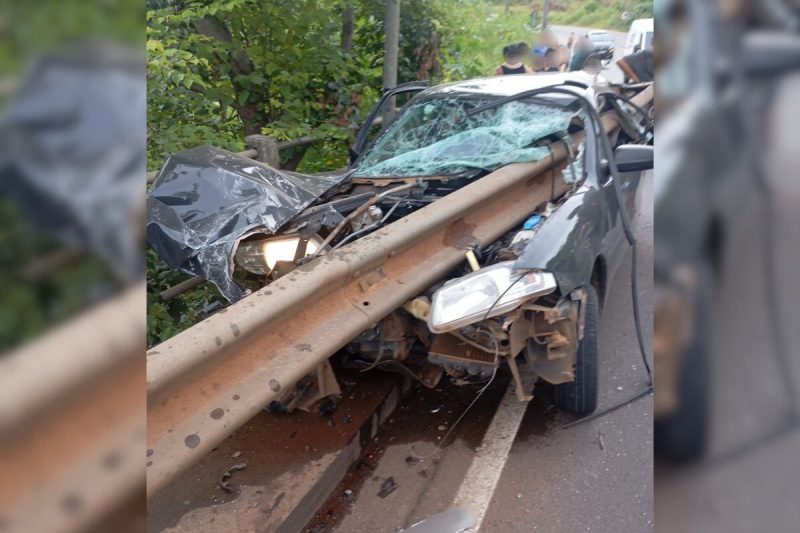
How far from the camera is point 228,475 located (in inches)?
129

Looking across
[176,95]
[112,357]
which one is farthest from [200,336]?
[176,95]

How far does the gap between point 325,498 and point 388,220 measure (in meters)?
1.70

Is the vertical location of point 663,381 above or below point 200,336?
above

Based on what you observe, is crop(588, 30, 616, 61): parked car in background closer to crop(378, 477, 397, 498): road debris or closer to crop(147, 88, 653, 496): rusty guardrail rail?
crop(147, 88, 653, 496): rusty guardrail rail

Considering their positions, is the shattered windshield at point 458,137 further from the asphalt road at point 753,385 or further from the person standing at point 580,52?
the asphalt road at point 753,385

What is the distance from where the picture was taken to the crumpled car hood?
12.4ft

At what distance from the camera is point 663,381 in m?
0.79

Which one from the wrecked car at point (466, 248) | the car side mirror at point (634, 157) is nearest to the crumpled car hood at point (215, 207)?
the wrecked car at point (466, 248)

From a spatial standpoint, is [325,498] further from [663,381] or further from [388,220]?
[663,381]

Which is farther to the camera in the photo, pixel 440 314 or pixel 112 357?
pixel 440 314

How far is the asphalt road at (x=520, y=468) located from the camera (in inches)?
118

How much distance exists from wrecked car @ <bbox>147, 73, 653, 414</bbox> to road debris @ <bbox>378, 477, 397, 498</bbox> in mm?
548

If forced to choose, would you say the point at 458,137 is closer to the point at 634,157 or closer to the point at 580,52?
the point at 634,157

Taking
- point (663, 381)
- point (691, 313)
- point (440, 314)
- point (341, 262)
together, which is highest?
point (691, 313)
